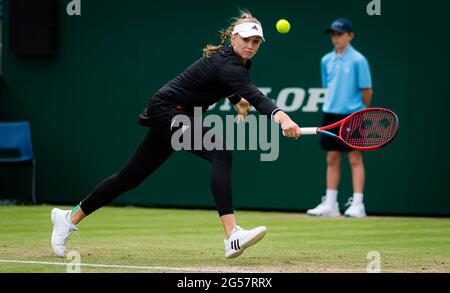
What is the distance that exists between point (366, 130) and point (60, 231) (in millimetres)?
2328

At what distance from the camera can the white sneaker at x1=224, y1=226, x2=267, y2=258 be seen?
21.2 feet

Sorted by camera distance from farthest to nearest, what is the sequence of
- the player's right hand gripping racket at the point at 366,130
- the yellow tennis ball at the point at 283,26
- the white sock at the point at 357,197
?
the yellow tennis ball at the point at 283,26 < the white sock at the point at 357,197 < the player's right hand gripping racket at the point at 366,130

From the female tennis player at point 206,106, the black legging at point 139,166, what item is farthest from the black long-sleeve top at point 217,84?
the black legging at point 139,166

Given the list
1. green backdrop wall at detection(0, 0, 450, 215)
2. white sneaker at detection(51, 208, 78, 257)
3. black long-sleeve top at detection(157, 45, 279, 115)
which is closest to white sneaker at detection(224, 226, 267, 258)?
black long-sleeve top at detection(157, 45, 279, 115)

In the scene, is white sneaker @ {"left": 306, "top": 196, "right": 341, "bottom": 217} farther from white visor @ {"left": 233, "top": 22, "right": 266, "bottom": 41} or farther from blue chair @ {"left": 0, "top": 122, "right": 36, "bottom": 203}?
white visor @ {"left": 233, "top": 22, "right": 266, "bottom": 41}

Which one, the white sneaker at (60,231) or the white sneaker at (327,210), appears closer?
the white sneaker at (60,231)

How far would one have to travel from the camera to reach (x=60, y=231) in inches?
278

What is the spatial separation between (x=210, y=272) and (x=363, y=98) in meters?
5.35

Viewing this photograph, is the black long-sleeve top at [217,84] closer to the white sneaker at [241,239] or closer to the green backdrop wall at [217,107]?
the white sneaker at [241,239]

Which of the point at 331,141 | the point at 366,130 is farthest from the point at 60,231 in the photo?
the point at 331,141

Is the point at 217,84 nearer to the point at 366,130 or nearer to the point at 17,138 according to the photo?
the point at 366,130

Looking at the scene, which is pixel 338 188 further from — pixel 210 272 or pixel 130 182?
pixel 210 272

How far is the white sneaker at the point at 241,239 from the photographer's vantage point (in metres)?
6.45
